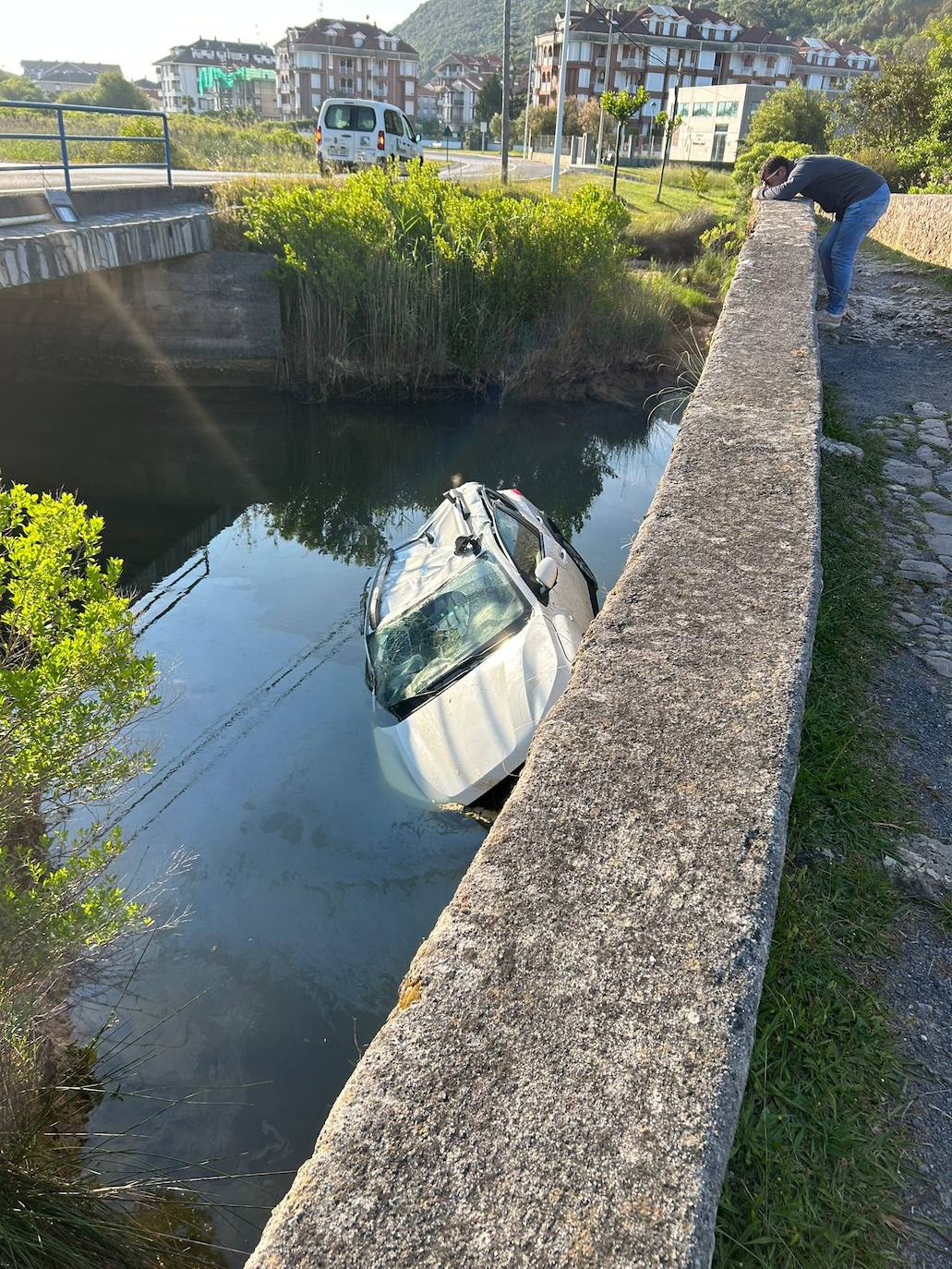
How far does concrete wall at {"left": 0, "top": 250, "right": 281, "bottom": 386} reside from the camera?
1716 centimetres

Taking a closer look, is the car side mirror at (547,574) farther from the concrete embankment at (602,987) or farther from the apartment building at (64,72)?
the apartment building at (64,72)

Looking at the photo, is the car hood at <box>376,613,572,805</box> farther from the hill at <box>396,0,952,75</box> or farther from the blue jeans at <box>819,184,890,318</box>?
the hill at <box>396,0,952,75</box>

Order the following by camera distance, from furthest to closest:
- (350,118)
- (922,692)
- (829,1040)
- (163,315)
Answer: (350,118)
(163,315)
(922,692)
(829,1040)

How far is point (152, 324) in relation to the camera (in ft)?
58.4

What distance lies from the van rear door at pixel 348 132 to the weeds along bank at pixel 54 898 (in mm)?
22282

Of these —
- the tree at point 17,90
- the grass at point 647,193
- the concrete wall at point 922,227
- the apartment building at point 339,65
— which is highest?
the apartment building at point 339,65

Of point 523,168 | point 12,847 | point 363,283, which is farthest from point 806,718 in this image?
point 523,168

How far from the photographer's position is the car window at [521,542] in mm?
7458

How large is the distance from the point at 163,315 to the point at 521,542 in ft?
42.8

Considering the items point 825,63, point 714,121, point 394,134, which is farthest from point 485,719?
point 825,63

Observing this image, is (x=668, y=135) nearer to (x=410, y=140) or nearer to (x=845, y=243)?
(x=410, y=140)

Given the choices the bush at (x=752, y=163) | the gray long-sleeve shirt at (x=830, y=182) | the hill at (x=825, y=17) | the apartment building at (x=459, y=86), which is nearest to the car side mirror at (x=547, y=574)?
the gray long-sleeve shirt at (x=830, y=182)

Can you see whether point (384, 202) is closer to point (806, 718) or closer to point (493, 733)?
point (493, 733)

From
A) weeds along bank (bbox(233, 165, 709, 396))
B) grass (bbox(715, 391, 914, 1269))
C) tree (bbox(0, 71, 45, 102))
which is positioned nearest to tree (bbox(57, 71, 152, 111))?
tree (bbox(0, 71, 45, 102))
